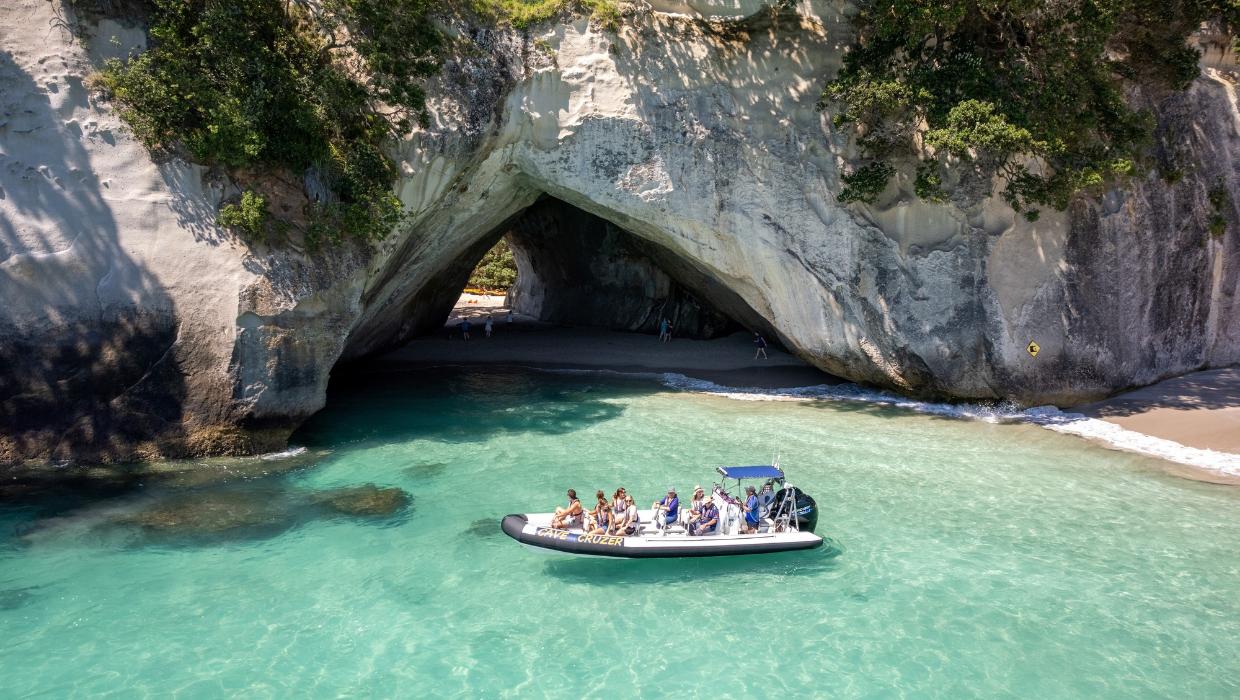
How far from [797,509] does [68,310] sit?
13.7 metres

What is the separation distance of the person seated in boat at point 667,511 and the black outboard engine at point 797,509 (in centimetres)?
153

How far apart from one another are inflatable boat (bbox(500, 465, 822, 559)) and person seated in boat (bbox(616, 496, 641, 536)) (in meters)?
0.08

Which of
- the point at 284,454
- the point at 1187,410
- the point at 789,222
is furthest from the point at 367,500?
the point at 1187,410

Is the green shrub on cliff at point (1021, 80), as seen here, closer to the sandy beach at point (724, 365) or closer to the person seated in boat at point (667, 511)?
the sandy beach at point (724, 365)

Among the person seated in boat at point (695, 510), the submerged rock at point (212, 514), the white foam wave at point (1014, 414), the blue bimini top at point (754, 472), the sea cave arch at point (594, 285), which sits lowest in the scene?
the submerged rock at point (212, 514)

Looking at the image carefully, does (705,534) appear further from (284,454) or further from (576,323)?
(576,323)

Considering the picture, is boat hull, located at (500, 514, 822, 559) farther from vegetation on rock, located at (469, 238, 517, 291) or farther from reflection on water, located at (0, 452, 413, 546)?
vegetation on rock, located at (469, 238, 517, 291)

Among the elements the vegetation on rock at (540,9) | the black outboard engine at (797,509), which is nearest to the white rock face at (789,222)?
the vegetation on rock at (540,9)

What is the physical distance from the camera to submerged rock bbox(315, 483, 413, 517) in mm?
13367

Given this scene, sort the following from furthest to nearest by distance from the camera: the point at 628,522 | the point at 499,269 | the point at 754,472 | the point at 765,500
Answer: the point at 499,269 < the point at 765,500 < the point at 754,472 < the point at 628,522

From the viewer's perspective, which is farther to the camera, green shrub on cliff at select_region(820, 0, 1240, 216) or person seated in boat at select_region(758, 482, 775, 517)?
green shrub on cliff at select_region(820, 0, 1240, 216)

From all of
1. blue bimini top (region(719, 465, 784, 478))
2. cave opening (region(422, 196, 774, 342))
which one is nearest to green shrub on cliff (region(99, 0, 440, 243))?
blue bimini top (region(719, 465, 784, 478))

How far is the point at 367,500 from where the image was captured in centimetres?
1384

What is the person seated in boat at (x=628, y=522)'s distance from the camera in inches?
457
